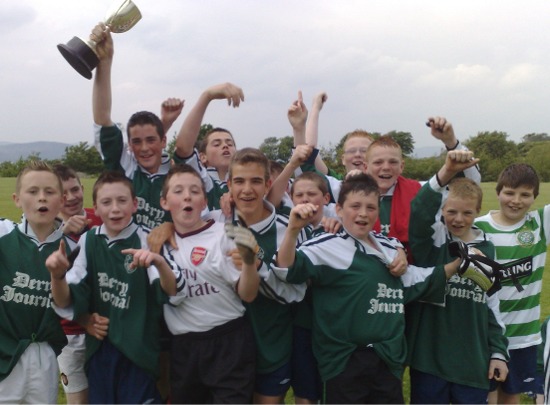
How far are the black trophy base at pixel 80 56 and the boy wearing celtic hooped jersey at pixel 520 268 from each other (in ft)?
9.28

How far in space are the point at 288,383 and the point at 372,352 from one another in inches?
23.4

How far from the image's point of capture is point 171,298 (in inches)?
120

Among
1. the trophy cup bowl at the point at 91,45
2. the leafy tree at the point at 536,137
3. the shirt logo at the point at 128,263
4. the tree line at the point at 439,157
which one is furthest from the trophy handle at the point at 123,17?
the leafy tree at the point at 536,137

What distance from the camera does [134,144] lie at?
382 centimetres

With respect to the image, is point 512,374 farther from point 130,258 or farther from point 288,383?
point 130,258

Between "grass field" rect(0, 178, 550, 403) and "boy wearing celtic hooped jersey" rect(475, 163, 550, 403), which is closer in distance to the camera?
"boy wearing celtic hooped jersey" rect(475, 163, 550, 403)

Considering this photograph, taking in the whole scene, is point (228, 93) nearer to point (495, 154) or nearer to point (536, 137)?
point (495, 154)

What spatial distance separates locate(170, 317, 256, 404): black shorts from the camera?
3041mm

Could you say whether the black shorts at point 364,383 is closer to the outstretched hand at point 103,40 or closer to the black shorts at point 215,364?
the black shorts at point 215,364

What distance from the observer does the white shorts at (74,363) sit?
150 inches

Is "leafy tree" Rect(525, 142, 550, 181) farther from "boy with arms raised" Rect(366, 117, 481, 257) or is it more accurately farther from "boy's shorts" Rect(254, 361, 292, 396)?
"boy's shorts" Rect(254, 361, 292, 396)

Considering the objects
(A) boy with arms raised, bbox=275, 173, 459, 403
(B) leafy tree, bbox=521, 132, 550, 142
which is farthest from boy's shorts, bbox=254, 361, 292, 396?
(B) leafy tree, bbox=521, 132, 550, 142

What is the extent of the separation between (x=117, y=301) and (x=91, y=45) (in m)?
1.52

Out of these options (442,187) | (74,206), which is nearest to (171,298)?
(74,206)
